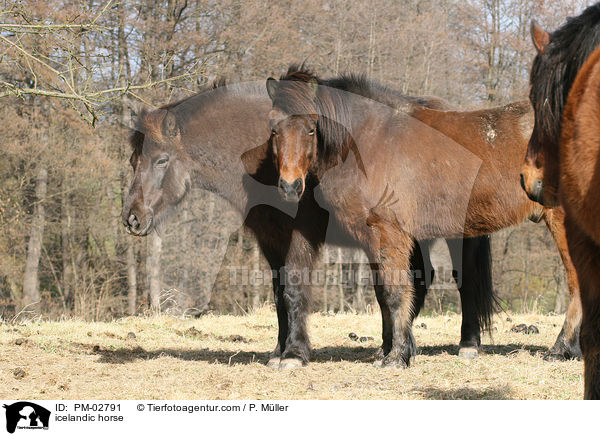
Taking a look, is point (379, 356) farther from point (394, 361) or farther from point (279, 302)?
point (279, 302)

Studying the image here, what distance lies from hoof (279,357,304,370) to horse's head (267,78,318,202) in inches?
61.4

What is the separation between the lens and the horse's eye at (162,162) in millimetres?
6059

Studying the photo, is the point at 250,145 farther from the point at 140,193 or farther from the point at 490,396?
the point at 490,396

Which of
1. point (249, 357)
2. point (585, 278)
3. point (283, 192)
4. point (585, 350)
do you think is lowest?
point (249, 357)

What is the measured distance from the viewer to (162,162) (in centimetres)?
608

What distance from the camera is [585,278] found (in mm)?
2744

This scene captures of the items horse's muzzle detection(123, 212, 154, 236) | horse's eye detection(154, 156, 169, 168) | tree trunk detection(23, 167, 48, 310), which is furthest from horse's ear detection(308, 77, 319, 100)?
tree trunk detection(23, 167, 48, 310)

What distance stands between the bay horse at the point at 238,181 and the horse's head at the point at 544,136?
296cm

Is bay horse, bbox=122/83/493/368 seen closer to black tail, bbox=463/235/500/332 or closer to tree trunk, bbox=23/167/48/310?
black tail, bbox=463/235/500/332

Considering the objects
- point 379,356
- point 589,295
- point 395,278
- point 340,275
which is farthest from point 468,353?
point 340,275

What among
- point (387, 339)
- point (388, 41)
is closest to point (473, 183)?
point (387, 339)

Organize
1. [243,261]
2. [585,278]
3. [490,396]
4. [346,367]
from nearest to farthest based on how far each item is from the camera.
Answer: [585,278], [490,396], [346,367], [243,261]

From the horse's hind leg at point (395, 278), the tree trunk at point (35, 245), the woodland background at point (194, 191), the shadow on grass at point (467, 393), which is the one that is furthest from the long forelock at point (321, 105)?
the tree trunk at point (35, 245)

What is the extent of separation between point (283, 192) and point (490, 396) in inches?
88.3
